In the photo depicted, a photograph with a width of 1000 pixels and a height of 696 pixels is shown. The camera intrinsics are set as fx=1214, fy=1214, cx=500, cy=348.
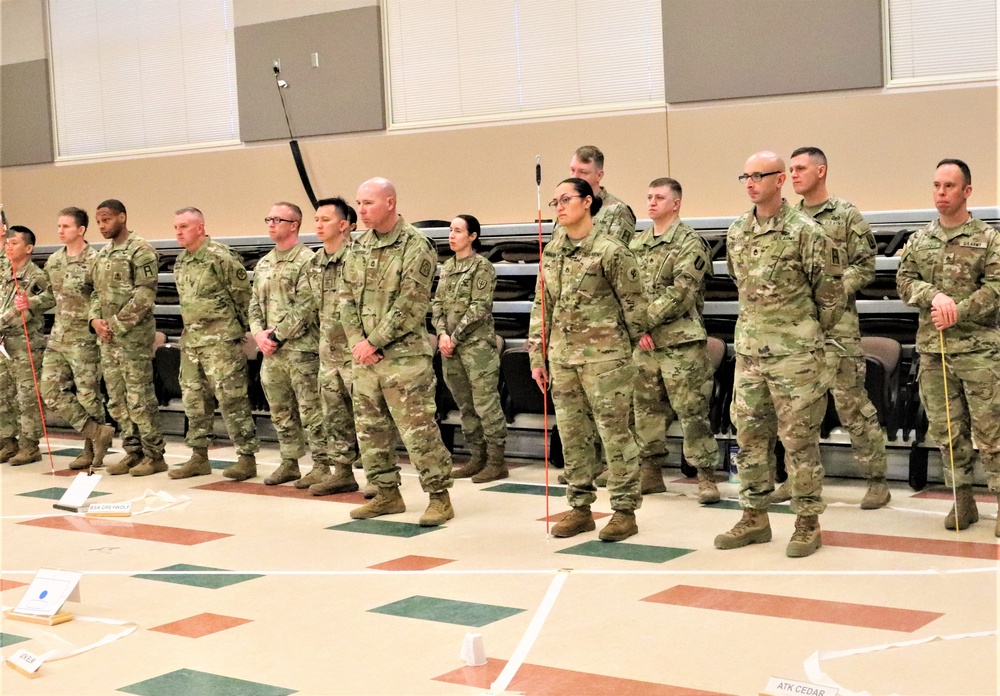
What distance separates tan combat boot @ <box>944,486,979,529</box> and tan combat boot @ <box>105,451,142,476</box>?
5213 millimetres

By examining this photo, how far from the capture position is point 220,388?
7.68 m

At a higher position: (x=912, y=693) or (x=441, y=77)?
(x=441, y=77)

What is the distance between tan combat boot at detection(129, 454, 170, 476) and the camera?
802cm

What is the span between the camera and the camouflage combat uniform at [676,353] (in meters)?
6.59

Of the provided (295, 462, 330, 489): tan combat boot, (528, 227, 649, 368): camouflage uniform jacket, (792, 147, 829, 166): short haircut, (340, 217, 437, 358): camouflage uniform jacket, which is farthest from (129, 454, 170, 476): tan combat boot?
(792, 147, 829, 166): short haircut

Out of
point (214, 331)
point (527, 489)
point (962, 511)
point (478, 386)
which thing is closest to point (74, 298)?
point (214, 331)

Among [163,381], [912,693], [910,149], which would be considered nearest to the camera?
[912,693]

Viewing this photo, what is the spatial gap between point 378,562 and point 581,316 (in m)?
1.45

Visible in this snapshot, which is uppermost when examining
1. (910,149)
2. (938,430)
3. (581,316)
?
(910,149)

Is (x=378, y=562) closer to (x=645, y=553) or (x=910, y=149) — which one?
(x=645, y=553)

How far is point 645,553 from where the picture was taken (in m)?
5.39

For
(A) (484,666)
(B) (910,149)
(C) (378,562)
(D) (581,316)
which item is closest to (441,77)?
(B) (910,149)

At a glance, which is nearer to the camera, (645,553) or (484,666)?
(484,666)

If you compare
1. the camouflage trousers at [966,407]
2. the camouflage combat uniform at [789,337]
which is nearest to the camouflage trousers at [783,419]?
the camouflage combat uniform at [789,337]
